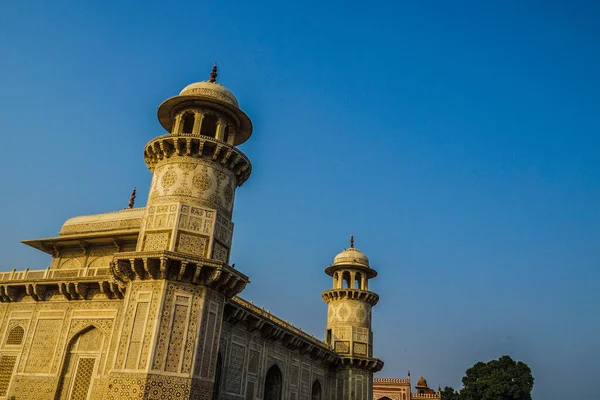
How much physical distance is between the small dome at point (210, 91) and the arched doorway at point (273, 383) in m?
14.4

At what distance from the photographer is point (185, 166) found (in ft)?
64.5

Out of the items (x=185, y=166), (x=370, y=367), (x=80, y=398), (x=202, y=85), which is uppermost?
(x=202, y=85)

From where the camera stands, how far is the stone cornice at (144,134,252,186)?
19688mm

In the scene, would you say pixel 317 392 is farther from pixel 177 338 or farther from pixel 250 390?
pixel 177 338

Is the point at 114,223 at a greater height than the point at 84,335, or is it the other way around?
the point at 114,223

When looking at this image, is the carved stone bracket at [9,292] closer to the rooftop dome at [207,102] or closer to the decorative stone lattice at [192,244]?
the rooftop dome at [207,102]

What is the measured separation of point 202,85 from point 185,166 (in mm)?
3615

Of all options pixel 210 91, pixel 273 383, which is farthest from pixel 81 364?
pixel 210 91

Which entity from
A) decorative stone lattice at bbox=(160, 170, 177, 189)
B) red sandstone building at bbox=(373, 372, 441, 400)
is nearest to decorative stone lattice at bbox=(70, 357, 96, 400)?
decorative stone lattice at bbox=(160, 170, 177, 189)

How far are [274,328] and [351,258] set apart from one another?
12044mm

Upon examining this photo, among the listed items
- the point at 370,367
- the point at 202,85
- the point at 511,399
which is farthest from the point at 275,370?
the point at 511,399

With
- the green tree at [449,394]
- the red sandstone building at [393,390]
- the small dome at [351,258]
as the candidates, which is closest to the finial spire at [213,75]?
the small dome at [351,258]

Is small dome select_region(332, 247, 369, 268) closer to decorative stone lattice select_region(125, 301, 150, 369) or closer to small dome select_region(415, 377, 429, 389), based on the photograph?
decorative stone lattice select_region(125, 301, 150, 369)

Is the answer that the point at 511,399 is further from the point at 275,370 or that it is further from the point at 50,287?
the point at 50,287
